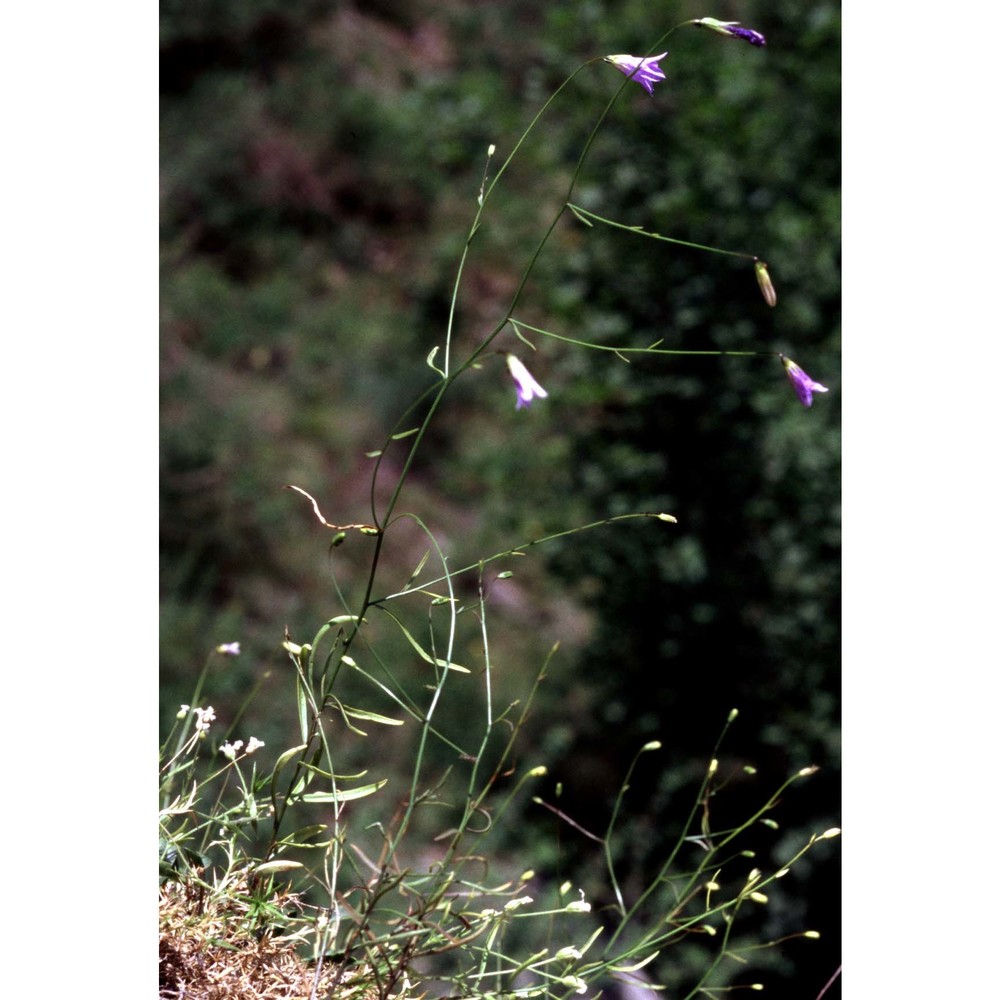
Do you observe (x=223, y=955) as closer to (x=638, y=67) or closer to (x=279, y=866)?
(x=279, y=866)

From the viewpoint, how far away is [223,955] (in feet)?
2.02

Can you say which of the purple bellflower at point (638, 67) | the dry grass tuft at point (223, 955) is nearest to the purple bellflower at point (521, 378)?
the purple bellflower at point (638, 67)

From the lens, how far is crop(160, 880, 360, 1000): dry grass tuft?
592 mm

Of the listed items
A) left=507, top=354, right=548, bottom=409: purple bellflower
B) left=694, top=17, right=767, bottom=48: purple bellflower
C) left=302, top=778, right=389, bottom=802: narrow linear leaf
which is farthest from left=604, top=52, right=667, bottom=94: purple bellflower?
left=302, top=778, right=389, bottom=802: narrow linear leaf

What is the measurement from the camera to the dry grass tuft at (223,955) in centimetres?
59

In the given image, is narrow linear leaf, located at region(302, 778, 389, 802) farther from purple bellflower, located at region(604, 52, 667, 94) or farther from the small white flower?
purple bellflower, located at region(604, 52, 667, 94)

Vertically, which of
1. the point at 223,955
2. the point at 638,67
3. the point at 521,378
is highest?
the point at 638,67

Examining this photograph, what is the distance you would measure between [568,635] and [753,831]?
787 mm

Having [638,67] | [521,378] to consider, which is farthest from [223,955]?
[638,67]

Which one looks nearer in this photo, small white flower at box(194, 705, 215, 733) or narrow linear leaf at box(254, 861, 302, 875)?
narrow linear leaf at box(254, 861, 302, 875)

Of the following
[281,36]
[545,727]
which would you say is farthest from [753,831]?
[281,36]

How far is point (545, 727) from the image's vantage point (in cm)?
271

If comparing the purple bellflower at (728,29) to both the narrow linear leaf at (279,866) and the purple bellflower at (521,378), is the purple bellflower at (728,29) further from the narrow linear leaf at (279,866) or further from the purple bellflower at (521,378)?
the narrow linear leaf at (279,866)
